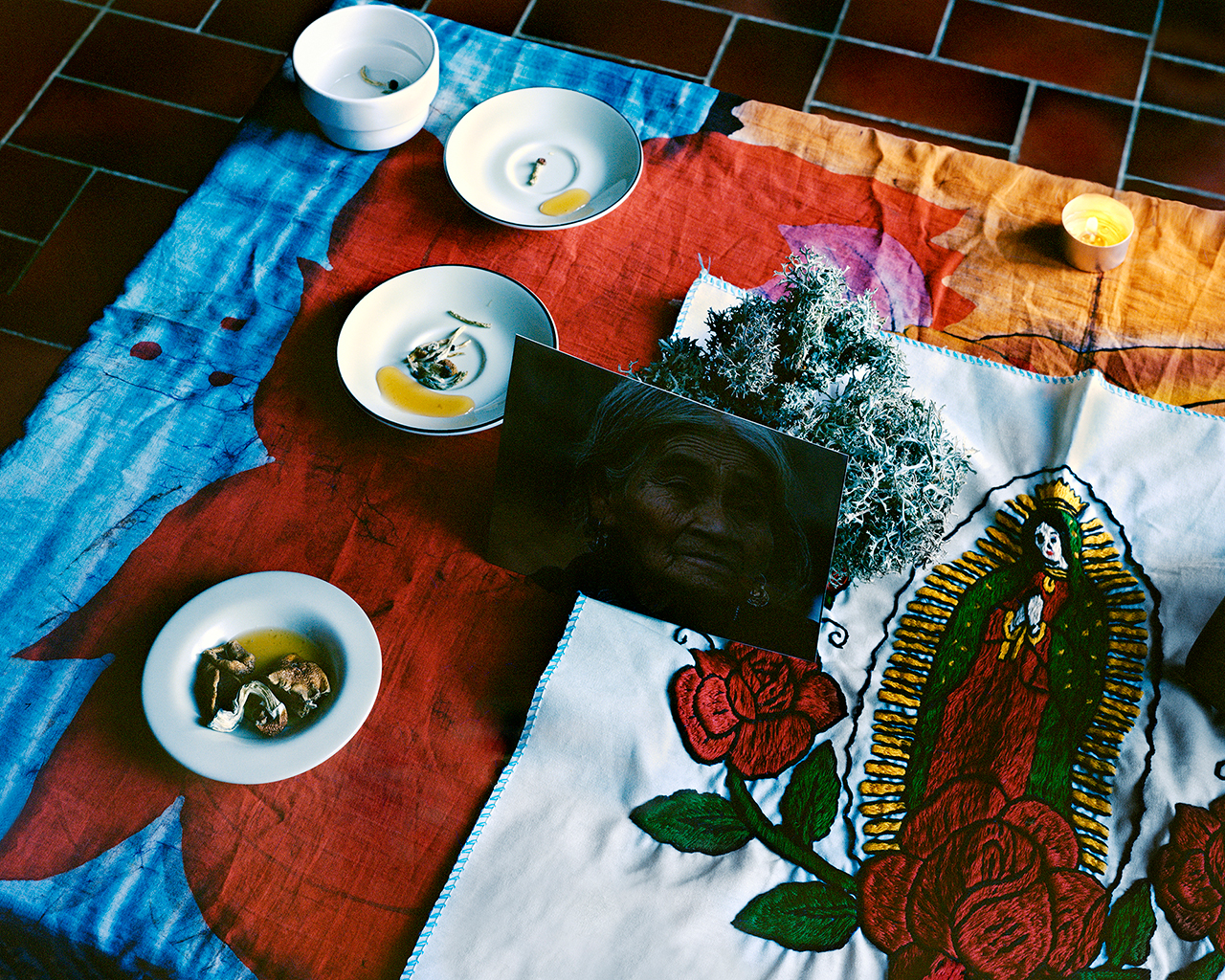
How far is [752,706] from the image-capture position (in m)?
0.81

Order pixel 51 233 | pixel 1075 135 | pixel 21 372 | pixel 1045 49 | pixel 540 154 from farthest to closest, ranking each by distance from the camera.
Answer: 1. pixel 1045 49
2. pixel 1075 135
3. pixel 51 233
4. pixel 21 372
5. pixel 540 154

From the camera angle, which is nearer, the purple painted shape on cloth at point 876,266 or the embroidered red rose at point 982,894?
the embroidered red rose at point 982,894

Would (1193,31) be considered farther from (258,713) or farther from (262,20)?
(258,713)

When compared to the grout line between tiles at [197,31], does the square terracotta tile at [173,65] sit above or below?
below

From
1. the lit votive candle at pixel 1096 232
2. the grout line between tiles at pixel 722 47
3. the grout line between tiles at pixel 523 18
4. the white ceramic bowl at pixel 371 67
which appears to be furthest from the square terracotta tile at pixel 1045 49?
the white ceramic bowl at pixel 371 67

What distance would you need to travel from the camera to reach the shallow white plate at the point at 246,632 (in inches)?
28.8

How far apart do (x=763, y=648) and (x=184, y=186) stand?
4.87ft

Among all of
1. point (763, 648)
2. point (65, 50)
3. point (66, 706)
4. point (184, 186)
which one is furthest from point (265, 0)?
point (763, 648)

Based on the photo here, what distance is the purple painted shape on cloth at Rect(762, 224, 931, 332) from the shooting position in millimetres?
1014

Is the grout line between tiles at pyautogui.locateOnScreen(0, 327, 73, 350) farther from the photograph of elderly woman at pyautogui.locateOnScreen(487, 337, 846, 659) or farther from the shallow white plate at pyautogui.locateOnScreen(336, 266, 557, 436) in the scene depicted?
the photograph of elderly woman at pyautogui.locateOnScreen(487, 337, 846, 659)

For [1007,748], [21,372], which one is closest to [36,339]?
[21,372]

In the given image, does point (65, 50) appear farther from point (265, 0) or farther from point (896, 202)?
point (896, 202)

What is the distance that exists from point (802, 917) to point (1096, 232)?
780 millimetres

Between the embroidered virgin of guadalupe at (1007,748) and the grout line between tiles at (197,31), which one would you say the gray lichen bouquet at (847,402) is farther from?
the grout line between tiles at (197,31)
